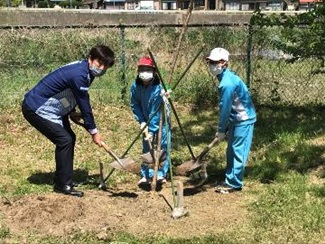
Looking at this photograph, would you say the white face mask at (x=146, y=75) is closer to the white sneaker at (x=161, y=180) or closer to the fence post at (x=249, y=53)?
the white sneaker at (x=161, y=180)

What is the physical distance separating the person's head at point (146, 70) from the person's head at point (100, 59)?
332 mm

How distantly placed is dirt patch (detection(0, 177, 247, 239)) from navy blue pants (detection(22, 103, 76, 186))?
0.75 feet

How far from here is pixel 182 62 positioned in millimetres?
10672

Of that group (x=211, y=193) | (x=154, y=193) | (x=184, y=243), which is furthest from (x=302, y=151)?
(x=184, y=243)

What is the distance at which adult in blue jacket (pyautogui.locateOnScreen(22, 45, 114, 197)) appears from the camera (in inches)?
218

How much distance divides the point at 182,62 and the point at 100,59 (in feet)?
17.4

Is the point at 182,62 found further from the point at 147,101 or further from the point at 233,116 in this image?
the point at 233,116

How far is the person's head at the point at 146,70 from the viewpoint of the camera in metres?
5.67

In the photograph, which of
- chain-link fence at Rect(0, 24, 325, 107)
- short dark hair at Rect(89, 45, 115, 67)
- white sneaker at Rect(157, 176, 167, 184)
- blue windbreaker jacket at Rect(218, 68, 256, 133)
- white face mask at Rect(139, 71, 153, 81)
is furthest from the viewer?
chain-link fence at Rect(0, 24, 325, 107)

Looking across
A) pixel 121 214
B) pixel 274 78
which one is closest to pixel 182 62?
pixel 274 78

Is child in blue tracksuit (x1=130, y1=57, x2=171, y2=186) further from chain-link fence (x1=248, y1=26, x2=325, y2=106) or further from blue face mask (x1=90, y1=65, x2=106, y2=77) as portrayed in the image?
chain-link fence (x1=248, y1=26, x2=325, y2=106)

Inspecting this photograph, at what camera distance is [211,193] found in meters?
6.01

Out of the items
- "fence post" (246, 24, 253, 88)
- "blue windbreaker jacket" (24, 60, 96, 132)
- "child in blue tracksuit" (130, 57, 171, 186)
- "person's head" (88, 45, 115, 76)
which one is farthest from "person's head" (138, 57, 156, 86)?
"fence post" (246, 24, 253, 88)

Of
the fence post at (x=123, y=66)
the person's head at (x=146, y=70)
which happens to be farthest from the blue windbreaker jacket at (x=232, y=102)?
the fence post at (x=123, y=66)
